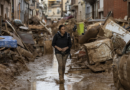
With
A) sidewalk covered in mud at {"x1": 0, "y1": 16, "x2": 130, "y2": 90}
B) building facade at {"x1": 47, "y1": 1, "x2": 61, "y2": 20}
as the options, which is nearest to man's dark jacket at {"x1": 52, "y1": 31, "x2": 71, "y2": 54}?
sidewalk covered in mud at {"x1": 0, "y1": 16, "x2": 130, "y2": 90}

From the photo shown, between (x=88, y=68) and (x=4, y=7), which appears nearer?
(x=88, y=68)

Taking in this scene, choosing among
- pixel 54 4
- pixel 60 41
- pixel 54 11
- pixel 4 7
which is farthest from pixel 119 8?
pixel 54 4

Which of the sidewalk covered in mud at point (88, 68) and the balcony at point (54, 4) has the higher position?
the balcony at point (54, 4)

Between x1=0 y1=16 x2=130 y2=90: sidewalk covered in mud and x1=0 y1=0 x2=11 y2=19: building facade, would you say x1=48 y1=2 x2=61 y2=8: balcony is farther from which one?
x1=0 y1=16 x2=130 y2=90: sidewalk covered in mud

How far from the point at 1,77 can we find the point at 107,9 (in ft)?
54.4

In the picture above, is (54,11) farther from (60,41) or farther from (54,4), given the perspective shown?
Result: (60,41)

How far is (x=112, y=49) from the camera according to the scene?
866cm

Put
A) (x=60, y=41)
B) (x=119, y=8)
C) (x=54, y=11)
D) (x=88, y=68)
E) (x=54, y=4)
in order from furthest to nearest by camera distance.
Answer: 1. (x=54, y=4)
2. (x=54, y=11)
3. (x=119, y=8)
4. (x=88, y=68)
5. (x=60, y=41)

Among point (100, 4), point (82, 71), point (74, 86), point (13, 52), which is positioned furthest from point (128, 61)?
point (100, 4)

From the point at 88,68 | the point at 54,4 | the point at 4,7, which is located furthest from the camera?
the point at 54,4

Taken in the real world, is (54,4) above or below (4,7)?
above

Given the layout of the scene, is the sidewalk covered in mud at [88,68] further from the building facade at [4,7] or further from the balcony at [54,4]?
the balcony at [54,4]

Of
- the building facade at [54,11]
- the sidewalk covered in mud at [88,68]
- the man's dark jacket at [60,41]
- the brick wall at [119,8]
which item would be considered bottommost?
the sidewalk covered in mud at [88,68]

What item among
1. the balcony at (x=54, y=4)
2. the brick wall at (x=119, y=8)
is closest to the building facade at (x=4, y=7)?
the brick wall at (x=119, y=8)
